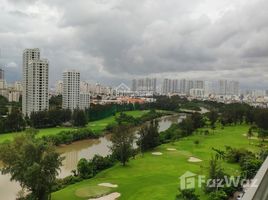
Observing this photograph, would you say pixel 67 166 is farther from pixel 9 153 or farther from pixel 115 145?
pixel 9 153

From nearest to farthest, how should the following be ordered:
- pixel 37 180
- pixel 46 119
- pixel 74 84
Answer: pixel 37 180 → pixel 46 119 → pixel 74 84

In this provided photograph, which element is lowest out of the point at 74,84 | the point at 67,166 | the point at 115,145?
the point at 67,166

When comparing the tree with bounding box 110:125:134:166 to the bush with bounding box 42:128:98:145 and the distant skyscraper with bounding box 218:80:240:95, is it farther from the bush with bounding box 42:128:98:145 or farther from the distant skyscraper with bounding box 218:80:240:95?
the distant skyscraper with bounding box 218:80:240:95

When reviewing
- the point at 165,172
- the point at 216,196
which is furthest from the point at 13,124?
the point at 216,196

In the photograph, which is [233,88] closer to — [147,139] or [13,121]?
[13,121]

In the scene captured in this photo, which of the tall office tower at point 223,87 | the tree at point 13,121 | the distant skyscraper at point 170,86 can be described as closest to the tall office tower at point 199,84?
the distant skyscraper at point 170,86

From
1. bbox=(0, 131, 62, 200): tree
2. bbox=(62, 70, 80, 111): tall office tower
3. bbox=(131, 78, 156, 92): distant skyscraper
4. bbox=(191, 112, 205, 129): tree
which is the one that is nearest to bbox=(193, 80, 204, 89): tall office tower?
bbox=(131, 78, 156, 92): distant skyscraper

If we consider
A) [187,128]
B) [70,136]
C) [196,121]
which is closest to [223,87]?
[196,121]

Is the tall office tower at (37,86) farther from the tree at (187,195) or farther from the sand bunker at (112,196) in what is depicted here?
the tree at (187,195)
